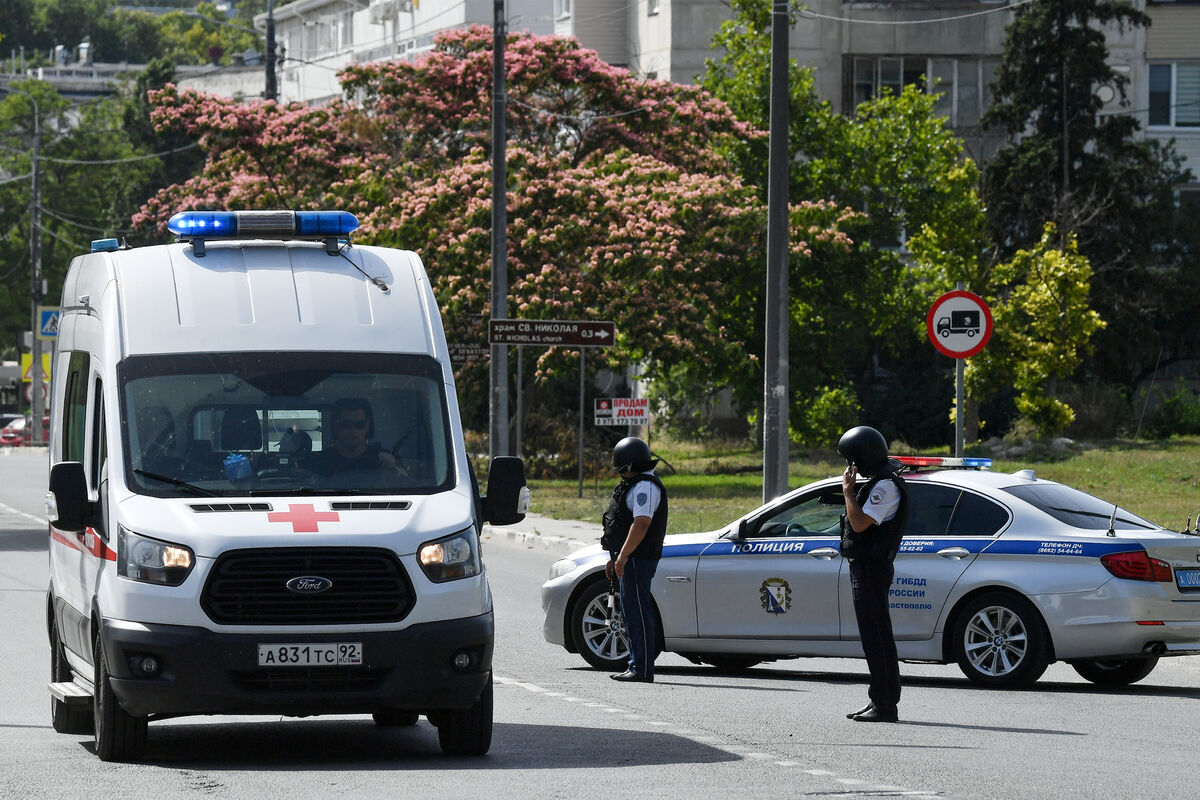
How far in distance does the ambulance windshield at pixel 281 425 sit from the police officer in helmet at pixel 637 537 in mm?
3159

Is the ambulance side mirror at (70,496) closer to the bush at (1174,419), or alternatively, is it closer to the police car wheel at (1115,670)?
the police car wheel at (1115,670)

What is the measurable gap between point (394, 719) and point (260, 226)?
2851mm

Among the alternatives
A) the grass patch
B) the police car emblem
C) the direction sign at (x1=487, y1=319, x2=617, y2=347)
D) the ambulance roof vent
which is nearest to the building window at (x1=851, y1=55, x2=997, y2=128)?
the grass patch

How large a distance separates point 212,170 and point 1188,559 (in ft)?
116

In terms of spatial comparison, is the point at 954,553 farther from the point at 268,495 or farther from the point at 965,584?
the point at 268,495

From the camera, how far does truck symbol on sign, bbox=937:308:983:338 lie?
62.8 feet

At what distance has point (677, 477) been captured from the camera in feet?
133

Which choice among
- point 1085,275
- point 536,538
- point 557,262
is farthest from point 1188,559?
point 1085,275

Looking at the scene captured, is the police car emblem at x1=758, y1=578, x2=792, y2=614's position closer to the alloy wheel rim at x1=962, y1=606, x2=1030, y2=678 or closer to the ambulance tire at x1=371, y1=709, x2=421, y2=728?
the alloy wheel rim at x1=962, y1=606, x2=1030, y2=678

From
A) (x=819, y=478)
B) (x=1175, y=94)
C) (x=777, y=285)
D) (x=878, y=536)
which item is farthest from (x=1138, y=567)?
(x=1175, y=94)

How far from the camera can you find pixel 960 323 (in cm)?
1920

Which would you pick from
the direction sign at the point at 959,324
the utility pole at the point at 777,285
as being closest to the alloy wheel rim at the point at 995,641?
the direction sign at the point at 959,324

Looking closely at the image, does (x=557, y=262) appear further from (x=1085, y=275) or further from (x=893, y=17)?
(x=893, y=17)

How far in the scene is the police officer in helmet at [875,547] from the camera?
36.3 ft
